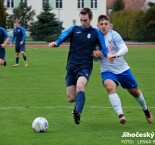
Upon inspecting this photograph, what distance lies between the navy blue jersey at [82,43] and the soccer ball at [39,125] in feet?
4.69

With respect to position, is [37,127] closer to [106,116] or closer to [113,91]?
[113,91]

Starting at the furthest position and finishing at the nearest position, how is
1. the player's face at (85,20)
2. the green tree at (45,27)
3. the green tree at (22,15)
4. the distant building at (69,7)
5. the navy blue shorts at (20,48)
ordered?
the distant building at (69,7) < the green tree at (22,15) < the green tree at (45,27) < the navy blue shorts at (20,48) < the player's face at (85,20)

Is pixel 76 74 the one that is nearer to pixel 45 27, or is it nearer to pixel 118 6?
pixel 45 27

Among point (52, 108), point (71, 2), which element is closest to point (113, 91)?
point (52, 108)

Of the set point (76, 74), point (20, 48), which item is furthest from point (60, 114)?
Answer: point (20, 48)

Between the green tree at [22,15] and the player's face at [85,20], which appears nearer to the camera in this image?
the player's face at [85,20]

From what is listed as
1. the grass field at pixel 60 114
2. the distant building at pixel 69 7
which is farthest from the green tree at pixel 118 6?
the grass field at pixel 60 114

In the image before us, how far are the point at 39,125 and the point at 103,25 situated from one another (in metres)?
2.25

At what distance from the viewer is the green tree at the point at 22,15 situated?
8275 centimetres

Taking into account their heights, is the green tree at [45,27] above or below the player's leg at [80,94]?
below

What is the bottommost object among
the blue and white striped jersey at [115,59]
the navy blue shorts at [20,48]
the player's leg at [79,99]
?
the navy blue shorts at [20,48]

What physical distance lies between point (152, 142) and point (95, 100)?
19.5 feet

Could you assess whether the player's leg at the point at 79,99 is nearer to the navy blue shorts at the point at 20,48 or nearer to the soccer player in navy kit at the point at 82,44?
the soccer player in navy kit at the point at 82,44

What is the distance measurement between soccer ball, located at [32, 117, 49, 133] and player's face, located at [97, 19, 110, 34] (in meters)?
2.09
